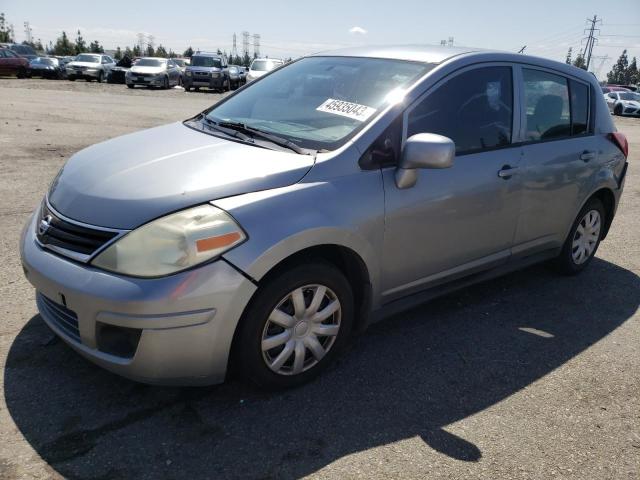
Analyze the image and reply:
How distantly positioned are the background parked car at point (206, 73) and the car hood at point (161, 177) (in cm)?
2580

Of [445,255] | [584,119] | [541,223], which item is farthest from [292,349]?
[584,119]

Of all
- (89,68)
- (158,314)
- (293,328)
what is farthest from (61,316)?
(89,68)

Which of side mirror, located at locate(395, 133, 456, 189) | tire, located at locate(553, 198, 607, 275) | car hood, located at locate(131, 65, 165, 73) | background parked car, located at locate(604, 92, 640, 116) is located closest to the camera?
side mirror, located at locate(395, 133, 456, 189)

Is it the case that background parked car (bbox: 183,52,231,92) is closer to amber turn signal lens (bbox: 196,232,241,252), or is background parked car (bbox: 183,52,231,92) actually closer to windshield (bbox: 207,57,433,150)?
windshield (bbox: 207,57,433,150)

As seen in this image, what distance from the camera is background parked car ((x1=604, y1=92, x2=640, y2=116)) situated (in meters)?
31.2

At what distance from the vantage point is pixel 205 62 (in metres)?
28.2

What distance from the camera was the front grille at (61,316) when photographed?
255 centimetres

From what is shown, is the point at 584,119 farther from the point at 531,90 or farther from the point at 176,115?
the point at 176,115

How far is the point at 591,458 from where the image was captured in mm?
2576

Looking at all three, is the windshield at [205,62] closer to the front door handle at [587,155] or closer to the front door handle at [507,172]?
the front door handle at [587,155]

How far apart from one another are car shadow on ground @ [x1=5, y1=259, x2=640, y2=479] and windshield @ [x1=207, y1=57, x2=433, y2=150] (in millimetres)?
1317

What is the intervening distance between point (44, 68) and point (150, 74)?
31.6ft

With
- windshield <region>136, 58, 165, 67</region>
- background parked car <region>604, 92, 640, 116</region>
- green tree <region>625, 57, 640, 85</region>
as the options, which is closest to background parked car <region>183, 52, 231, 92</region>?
windshield <region>136, 58, 165, 67</region>

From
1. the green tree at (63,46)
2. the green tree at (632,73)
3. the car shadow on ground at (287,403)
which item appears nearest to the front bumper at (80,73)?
the car shadow on ground at (287,403)
